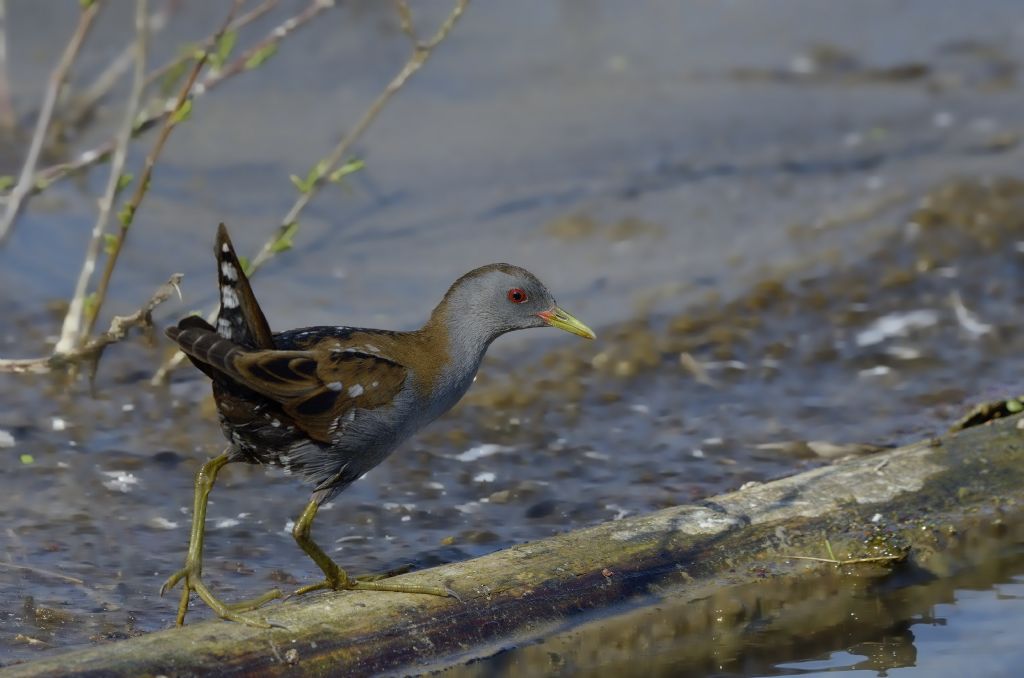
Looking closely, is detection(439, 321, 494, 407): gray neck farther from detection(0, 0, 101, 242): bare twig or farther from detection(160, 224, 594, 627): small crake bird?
detection(0, 0, 101, 242): bare twig

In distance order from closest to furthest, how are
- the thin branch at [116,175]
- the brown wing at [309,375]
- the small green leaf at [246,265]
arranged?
1. the brown wing at [309,375]
2. the small green leaf at [246,265]
3. the thin branch at [116,175]

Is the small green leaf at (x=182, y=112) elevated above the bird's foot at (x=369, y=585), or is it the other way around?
the small green leaf at (x=182, y=112)

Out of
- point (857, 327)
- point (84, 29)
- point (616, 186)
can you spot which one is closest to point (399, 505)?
point (84, 29)

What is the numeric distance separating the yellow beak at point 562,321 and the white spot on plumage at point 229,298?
3.40 ft

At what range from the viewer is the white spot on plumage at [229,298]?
398 cm

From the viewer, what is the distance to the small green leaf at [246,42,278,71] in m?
5.35

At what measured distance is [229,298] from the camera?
400 centimetres

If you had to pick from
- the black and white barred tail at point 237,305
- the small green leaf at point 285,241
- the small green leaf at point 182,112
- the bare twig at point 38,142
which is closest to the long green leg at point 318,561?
the black and white barred tail at point 237,305

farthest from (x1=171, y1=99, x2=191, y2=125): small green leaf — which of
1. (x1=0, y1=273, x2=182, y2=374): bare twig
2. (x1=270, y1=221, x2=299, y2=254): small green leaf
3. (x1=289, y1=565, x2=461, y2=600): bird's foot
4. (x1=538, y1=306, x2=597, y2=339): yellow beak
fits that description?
(x1=289, y1=565, x2=461, y2=600): bird's foot

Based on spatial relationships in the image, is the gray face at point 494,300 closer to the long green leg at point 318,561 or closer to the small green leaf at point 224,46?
the long green leg at point 318,561

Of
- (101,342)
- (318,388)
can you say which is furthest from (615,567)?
(101,342)

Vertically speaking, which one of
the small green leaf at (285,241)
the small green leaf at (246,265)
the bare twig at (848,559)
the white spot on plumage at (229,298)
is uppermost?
the small green leaf at (285,241)

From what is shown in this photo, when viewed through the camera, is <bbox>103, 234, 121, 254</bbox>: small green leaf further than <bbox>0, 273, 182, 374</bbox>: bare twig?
Yes

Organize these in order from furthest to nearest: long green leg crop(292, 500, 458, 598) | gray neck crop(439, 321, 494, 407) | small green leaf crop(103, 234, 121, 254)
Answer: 1. small green leaf crop(103, 234, 121, 254)
2. gray neck crop(439, 321, 494, 407)
3. long green leg crop(292, 500, 458, 598)
